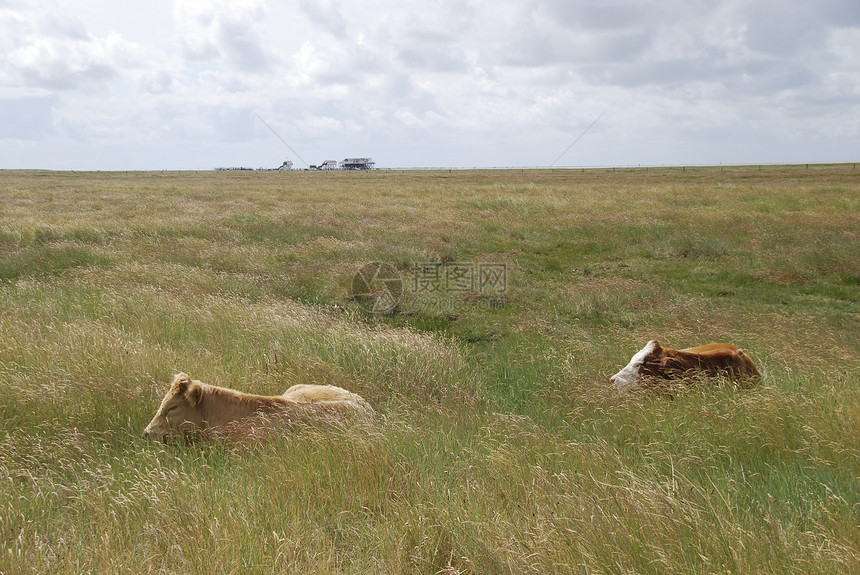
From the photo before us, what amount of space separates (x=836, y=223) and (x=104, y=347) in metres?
24.9

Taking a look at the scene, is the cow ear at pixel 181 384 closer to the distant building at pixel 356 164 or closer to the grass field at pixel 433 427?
the grass field at pixel 433 427

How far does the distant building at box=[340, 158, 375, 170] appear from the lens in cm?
15500

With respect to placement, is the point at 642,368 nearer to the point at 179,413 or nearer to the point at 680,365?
the point at 680,365

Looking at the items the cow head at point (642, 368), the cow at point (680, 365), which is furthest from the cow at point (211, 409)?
the cow at point (680, 365)

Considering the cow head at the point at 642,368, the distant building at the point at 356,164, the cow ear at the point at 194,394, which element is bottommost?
the cow head at the point at 642,368

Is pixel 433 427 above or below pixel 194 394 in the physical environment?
below

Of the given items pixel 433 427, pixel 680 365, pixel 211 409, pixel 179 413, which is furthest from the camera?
pixel 680 365

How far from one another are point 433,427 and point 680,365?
308 cm

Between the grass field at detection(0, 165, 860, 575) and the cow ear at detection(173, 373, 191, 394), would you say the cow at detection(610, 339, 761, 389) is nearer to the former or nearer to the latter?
the grass field at detection(0, 165, 860, 575)

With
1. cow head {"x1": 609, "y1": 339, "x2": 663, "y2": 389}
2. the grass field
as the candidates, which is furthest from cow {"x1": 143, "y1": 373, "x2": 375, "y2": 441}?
cow head {"x1": 609, "y1": 339, "x2": 663, "y2": 389}

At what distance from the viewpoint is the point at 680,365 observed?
6.64 m

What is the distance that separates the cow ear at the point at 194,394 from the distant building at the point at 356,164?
153 m

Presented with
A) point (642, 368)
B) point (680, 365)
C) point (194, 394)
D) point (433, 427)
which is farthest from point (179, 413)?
point (680, 365)

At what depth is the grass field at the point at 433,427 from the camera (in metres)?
3.21
